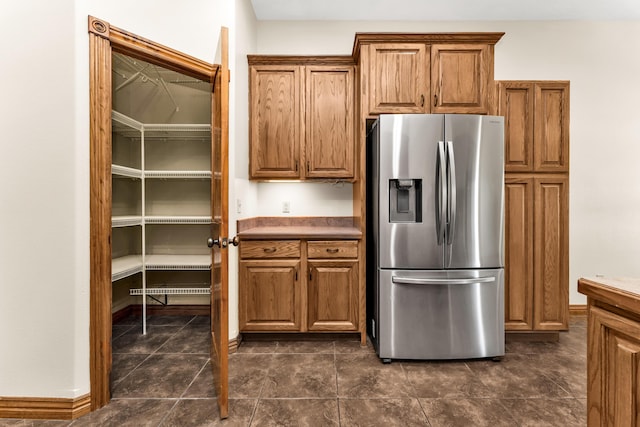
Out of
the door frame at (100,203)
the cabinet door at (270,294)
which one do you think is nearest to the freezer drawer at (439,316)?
the cabinet door at (270,294)

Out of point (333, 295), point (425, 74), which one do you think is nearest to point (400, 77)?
point (425, 74)

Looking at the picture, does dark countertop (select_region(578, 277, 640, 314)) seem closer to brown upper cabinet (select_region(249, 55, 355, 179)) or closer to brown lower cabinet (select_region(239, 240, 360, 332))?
brown lower cabinet (select_region(239, 240, 360, 332))

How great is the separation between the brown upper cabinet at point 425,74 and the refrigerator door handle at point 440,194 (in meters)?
0.52

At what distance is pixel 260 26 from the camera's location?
3.14 m

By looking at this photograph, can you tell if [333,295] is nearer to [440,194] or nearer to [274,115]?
[440,194]

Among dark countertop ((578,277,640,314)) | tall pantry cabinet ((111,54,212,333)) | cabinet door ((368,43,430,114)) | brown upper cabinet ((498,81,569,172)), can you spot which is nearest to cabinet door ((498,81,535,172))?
brown upper cabinet ((498,81,569,172))

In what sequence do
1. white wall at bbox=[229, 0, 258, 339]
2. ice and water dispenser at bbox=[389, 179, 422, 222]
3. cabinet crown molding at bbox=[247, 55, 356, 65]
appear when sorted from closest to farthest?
ice and water dispenser at bbox=[389, 179, 422, 222]
white wall at bbox=[229, 0, 258, 339]
cabinet crown molding at bbox=[247, 55, 356, 65]

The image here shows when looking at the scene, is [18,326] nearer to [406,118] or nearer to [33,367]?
[33,367]

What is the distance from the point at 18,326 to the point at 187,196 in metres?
1.73

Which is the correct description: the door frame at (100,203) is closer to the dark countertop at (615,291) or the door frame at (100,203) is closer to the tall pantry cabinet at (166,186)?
the tall pantry cabinet at (166,186)

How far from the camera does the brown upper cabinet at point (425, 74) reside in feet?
7.98

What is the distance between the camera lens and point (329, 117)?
9.13ft

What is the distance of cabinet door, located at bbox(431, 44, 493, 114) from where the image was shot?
7.99ft

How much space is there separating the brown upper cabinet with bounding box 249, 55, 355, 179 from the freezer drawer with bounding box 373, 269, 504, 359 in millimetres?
1236
